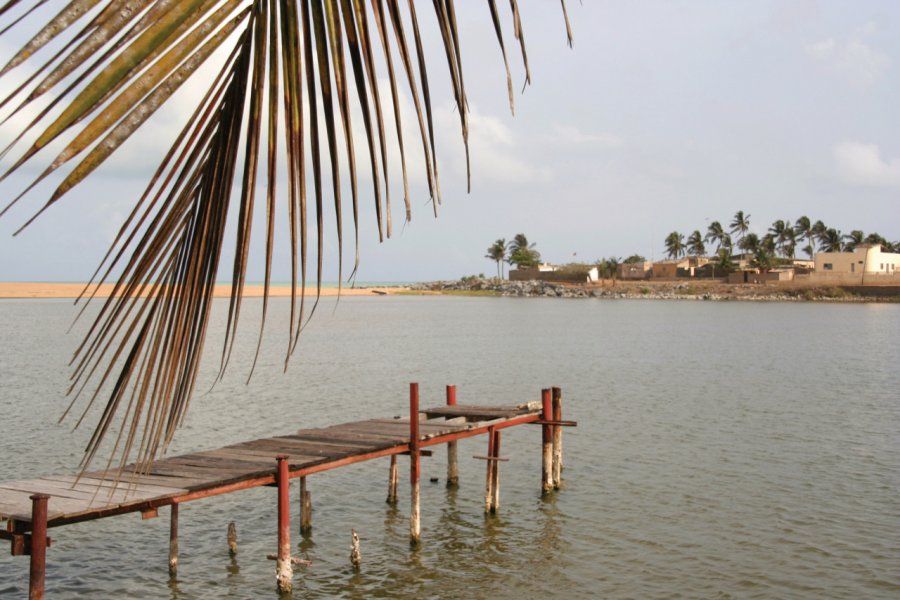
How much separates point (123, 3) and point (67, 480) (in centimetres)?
1154

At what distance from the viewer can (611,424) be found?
82.8 feet

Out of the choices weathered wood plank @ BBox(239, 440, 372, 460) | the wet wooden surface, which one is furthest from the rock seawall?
weathered wood plank @ BBox(239, 440, 372, 460)

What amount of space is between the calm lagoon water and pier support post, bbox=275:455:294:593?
1.91 feet

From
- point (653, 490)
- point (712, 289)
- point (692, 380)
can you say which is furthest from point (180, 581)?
point (712, 289)

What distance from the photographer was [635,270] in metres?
144

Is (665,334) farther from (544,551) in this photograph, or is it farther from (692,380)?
(544,551)

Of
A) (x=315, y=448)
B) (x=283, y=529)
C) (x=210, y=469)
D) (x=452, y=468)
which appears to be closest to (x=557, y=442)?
(x=452, y=468)

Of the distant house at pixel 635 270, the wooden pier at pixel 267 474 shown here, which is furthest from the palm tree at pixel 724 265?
the wooden pier at pixel 267 474

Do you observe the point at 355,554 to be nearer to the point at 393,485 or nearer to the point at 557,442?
the point at 393,485

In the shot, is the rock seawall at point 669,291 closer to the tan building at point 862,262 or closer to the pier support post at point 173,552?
the tan building at point 862,262

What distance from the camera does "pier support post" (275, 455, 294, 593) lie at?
11.5 metres

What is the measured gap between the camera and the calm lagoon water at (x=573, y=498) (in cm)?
1289

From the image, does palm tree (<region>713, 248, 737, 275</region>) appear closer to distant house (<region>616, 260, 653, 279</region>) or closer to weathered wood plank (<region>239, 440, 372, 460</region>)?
distant house (<region>616, 260, 653, 279</region>)

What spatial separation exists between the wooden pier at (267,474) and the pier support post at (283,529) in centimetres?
1
